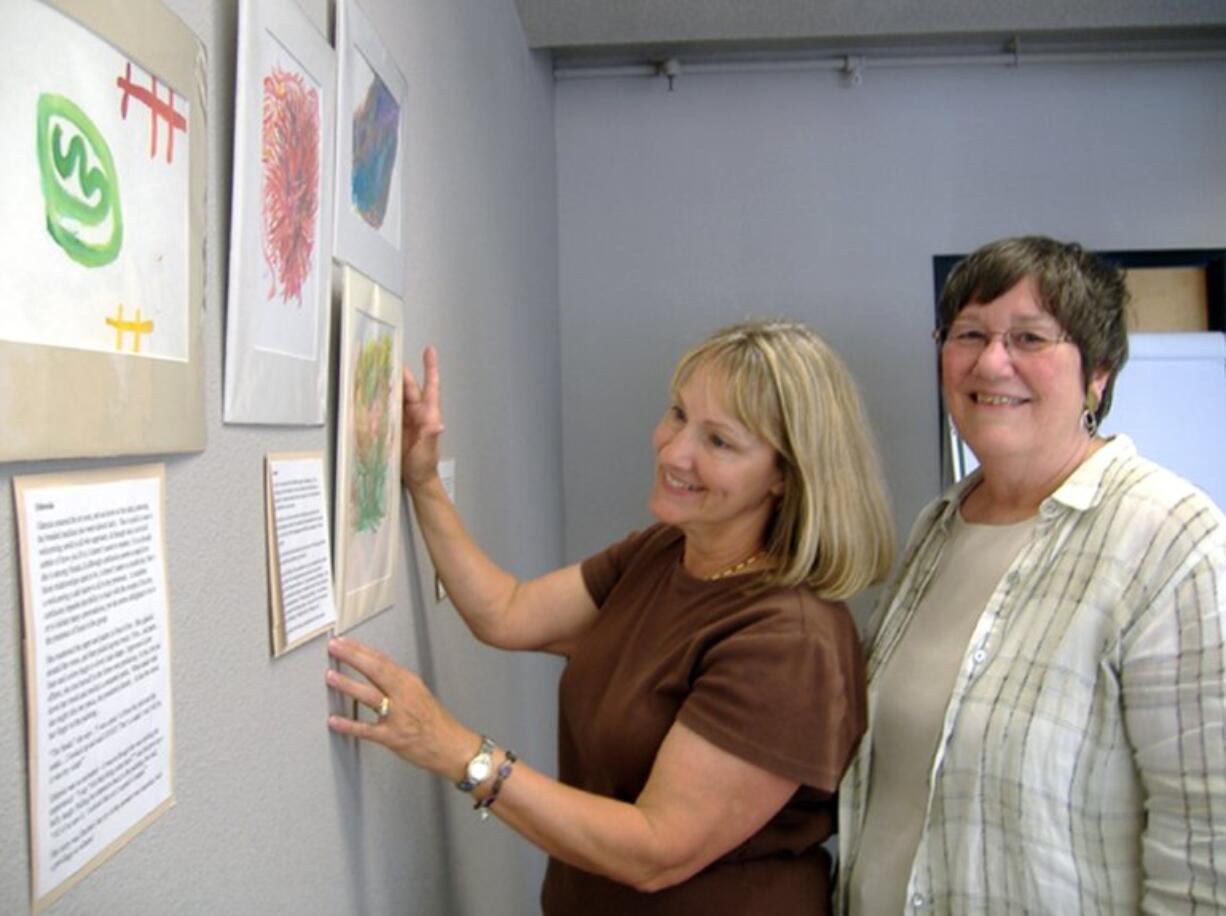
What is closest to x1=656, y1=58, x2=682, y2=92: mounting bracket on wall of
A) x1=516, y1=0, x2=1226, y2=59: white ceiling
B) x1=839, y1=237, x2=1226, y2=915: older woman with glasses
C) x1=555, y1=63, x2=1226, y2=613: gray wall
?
x1=555, y1=63, x2=1226, y2=613: gray wall

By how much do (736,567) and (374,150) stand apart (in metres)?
0.75

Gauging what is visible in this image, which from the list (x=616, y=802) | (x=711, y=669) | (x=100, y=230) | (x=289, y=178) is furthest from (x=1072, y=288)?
(x=100, y=230)

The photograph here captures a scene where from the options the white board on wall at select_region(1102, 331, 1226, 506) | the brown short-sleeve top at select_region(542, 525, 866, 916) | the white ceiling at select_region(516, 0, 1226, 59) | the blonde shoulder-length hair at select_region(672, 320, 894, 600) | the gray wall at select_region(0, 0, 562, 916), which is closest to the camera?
the gray wall at select_region(0, 0, 562, 916)

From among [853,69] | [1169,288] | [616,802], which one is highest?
[853,69]

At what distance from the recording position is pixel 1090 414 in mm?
1392

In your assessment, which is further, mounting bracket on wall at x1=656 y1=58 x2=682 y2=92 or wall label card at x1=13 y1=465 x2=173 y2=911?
mounting bracket on wall at x1=656 y1=58 x2=682 y2=92

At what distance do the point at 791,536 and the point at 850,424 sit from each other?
0.18m

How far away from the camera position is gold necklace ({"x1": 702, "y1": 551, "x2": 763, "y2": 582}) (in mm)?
1327

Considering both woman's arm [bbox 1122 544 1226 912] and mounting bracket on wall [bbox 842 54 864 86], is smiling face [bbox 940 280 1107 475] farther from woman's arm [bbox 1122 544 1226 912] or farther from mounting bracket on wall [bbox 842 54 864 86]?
mounting bracket on wall [bbox 842 54 864 86]

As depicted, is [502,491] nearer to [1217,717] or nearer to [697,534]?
[697,534]

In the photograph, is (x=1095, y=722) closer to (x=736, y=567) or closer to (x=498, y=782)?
(x=736, y=567)

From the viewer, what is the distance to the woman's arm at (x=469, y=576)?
4.41ft

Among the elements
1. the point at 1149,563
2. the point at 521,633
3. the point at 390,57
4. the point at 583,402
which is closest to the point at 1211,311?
the point at 583,402

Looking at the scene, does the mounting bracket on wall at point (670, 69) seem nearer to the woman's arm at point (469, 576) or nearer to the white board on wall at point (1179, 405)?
→ the white board on wall at point (1179, 405)
